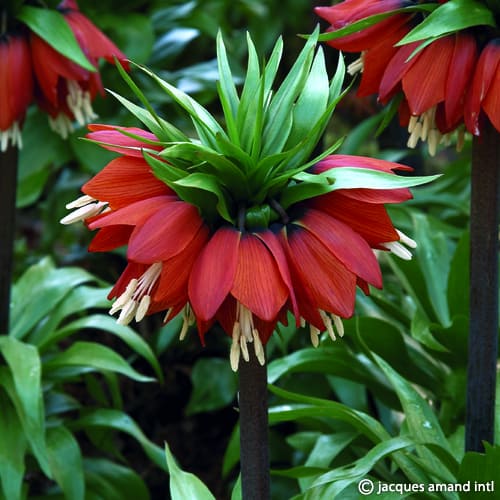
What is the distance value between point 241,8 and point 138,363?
149 cm

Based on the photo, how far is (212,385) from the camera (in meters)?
2.23

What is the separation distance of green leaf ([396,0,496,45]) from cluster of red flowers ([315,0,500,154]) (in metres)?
0.02

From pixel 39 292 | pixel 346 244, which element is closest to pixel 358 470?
pixel 346 244

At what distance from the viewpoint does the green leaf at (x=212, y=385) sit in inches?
86.4

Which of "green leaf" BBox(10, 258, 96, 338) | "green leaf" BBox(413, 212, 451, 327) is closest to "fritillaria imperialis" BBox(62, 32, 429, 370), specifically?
"green leaf" BBox(413, 212, 451, 327)

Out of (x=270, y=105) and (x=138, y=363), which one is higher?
(x=270, y=105)

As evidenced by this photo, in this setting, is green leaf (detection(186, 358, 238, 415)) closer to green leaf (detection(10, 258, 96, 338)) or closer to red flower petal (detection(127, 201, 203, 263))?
green leaf (detection(10, 258, 96, 338))

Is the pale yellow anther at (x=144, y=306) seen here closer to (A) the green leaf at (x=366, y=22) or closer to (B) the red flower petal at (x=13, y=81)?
(A) the green leaf at (x=366, y=22)

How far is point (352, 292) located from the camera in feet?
2.97

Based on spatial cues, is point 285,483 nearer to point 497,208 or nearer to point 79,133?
point 497,208

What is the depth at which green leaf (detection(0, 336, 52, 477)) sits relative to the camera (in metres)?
1.60

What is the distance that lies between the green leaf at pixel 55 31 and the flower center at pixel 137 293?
2.50 feet

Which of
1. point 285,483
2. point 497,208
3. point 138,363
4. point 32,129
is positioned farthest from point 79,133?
point 497,208

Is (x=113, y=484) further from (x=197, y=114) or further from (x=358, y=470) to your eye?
(x=197, y=114)
